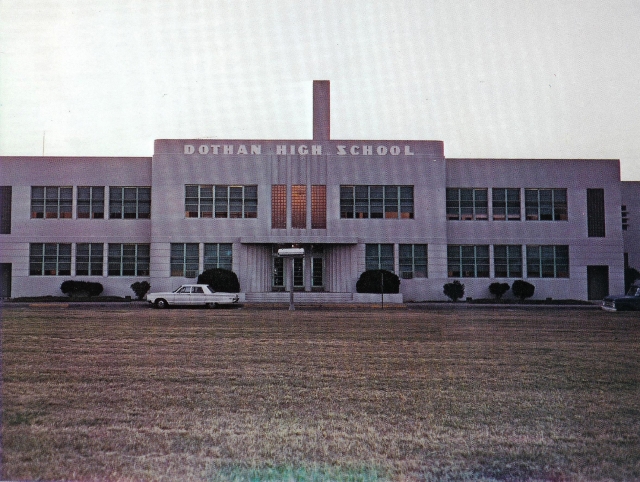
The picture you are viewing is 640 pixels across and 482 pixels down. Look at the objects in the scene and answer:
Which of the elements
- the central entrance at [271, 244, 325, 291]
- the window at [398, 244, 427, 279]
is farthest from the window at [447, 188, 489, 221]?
the central entrance at [271, 244, 325, 291]

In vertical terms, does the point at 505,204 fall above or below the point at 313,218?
above

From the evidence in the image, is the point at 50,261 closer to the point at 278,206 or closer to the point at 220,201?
the point at 220,201

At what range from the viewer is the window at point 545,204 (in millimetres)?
41594

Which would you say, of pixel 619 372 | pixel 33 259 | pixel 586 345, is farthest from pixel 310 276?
pixel 619 372

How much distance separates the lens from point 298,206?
40125mm

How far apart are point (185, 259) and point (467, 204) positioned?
19321 mm

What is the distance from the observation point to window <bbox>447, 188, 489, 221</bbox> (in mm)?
41688

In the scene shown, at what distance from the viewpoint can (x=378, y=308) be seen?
3119 cm

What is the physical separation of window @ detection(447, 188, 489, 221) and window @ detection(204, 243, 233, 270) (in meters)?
15.0

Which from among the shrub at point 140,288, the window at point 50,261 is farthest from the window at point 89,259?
the shrub at point 140,288

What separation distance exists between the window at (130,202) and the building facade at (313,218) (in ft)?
0.31

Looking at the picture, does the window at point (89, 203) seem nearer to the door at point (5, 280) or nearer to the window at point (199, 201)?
the window at point (199, 201)

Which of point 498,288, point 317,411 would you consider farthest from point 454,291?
point 317,411

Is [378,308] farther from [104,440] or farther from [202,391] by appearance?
[104,440]
